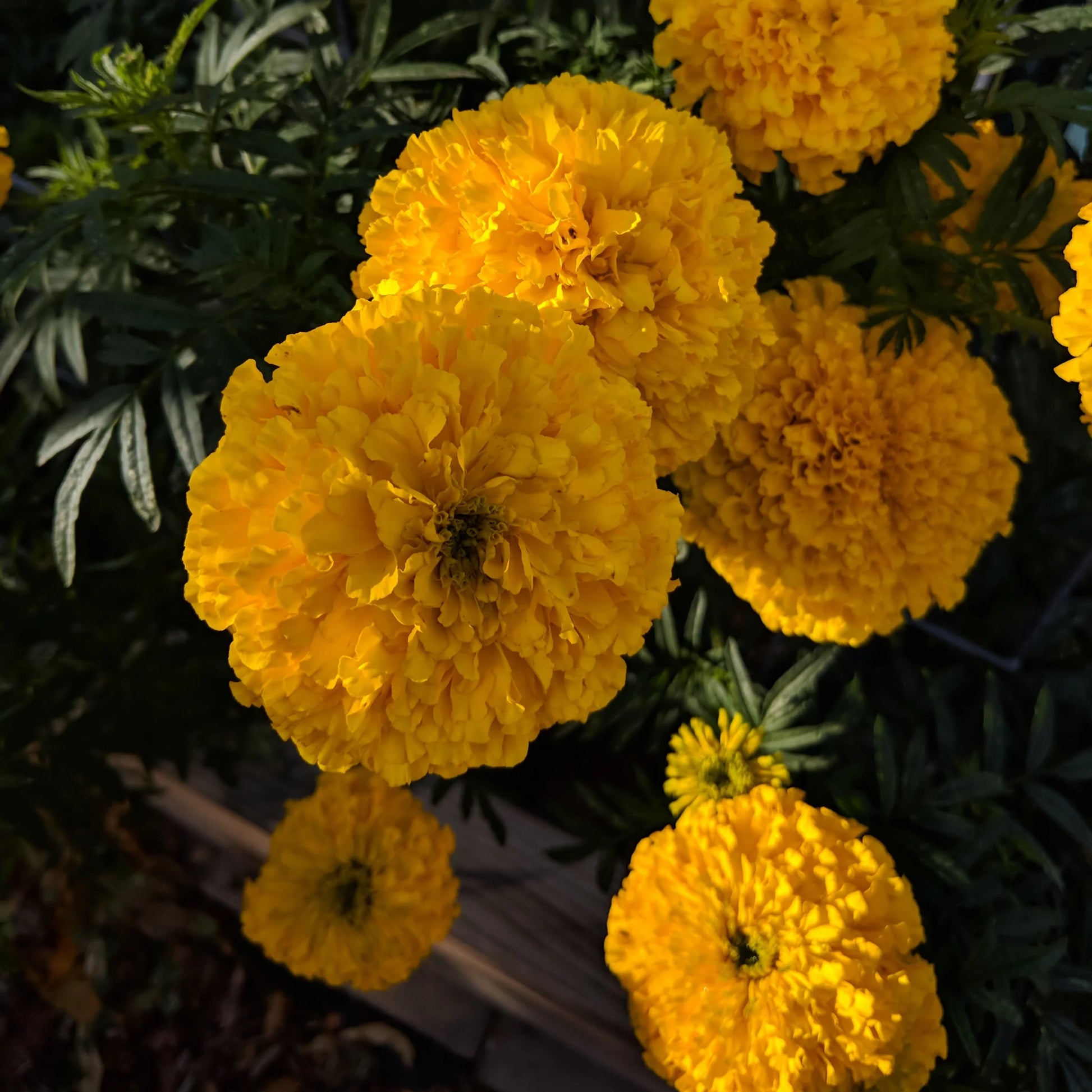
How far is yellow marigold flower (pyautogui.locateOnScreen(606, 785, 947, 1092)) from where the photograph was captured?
99 cm

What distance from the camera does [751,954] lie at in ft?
3.42

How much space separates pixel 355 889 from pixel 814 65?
4.15 ft


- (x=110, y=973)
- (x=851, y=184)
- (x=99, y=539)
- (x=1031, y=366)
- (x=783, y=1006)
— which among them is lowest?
(x=110, y=973)

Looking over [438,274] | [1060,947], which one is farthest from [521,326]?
[1060,947]

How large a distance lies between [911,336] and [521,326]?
2.14 feet

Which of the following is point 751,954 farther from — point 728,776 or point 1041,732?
point 1041,732

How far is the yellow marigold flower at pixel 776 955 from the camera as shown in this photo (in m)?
0.99

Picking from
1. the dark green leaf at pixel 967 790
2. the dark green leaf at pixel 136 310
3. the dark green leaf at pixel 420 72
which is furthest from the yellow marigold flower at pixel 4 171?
the dark green leaf at pixel 967 790

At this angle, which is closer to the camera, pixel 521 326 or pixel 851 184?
pixel 521 326

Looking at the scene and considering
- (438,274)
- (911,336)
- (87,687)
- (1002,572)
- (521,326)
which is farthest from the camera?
(1002,572)

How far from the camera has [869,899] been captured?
101 cm

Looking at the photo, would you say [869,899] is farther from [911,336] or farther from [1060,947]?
[911,336]

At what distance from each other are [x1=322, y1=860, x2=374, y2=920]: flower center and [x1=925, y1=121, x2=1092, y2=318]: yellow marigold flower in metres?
1.24

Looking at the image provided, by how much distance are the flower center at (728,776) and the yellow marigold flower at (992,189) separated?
0.71 meters
